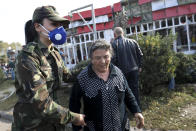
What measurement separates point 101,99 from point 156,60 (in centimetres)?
363

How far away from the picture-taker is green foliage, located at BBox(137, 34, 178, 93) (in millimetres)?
5320

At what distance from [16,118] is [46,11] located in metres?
1.06

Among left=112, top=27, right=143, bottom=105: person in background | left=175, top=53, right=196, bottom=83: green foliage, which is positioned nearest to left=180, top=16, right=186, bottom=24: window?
left=175, top=53, right=196, bottom=83: green foliage

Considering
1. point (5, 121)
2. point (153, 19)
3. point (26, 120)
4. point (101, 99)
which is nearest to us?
point (26, 120)

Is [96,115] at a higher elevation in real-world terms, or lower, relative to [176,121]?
higher

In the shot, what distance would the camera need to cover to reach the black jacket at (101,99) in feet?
6.78

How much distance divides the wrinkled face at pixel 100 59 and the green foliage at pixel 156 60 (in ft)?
11.4

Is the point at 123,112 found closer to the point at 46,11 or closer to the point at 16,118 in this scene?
the point at 16,118

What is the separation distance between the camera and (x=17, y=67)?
1591 mm

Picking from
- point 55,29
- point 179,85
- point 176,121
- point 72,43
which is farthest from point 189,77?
point 72,43

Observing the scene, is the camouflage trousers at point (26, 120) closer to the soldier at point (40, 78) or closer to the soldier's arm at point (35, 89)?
the soldier at point (40, 78)

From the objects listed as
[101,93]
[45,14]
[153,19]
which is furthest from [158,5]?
[45,14]

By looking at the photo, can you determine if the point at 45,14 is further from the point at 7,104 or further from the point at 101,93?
the point at 7,104

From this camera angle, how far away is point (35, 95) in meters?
1.52
